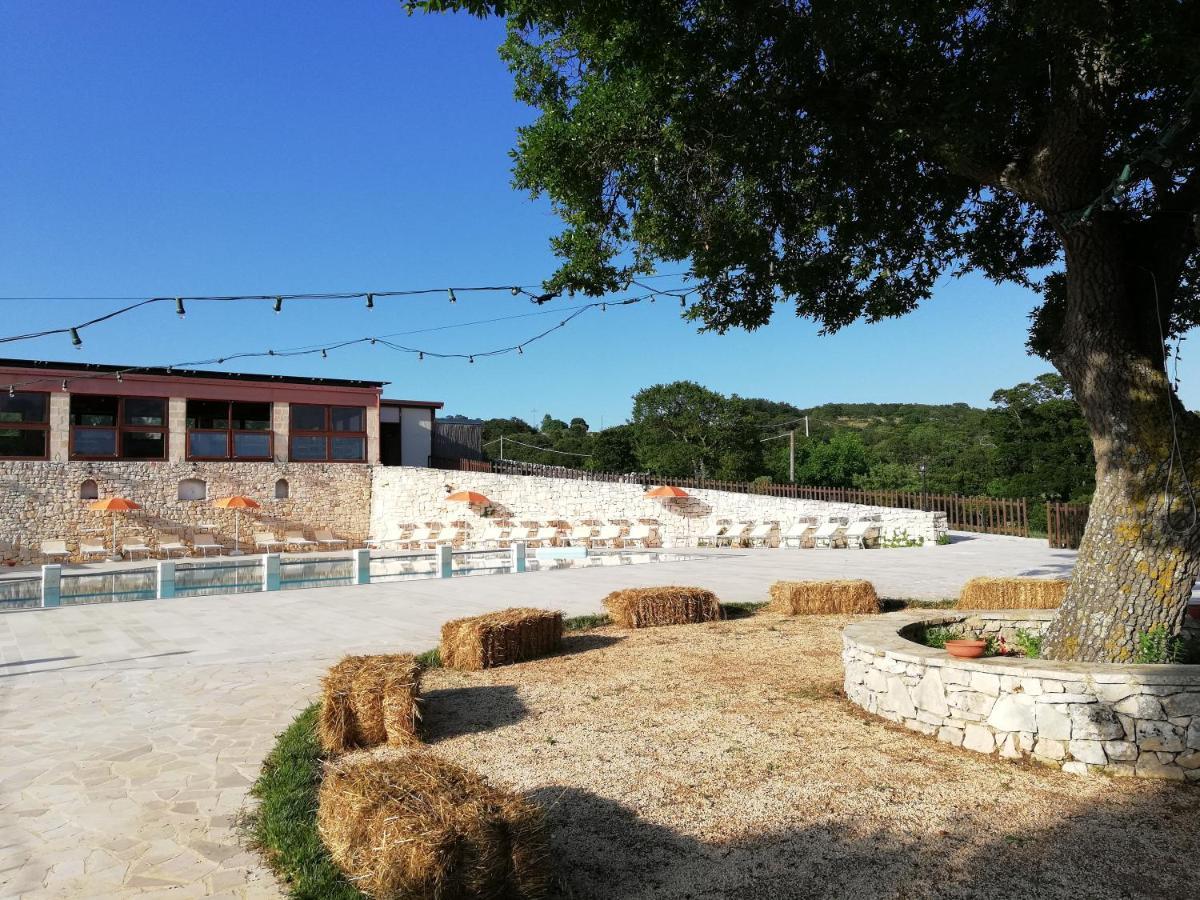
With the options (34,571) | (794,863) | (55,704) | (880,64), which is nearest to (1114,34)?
(880,64)

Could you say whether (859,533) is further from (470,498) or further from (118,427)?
(118,427)

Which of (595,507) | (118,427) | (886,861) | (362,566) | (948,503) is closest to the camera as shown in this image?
(886,861)

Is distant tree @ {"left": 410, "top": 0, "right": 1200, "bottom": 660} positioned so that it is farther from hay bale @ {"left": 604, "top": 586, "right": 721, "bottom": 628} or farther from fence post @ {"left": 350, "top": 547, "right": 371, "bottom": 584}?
fence post @ {"left": 350, "top": 547, "right": 371, "bottom": 584}

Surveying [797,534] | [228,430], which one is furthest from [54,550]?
[797,534]

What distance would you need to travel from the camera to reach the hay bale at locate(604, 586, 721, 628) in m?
8.42

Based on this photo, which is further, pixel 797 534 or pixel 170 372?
pixel 170 372

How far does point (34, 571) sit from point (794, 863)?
23.3 meters

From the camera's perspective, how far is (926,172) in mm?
6656

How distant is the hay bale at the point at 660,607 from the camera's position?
842 centimetres

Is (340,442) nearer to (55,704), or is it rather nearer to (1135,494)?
(55,704)

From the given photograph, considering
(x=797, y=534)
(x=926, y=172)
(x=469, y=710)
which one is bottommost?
(x=469, y=710)

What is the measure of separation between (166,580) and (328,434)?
49.8 ft

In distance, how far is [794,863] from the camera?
3045 millimetres

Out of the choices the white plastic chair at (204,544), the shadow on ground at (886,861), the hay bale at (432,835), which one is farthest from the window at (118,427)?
the shadow on ground at (886,861)
